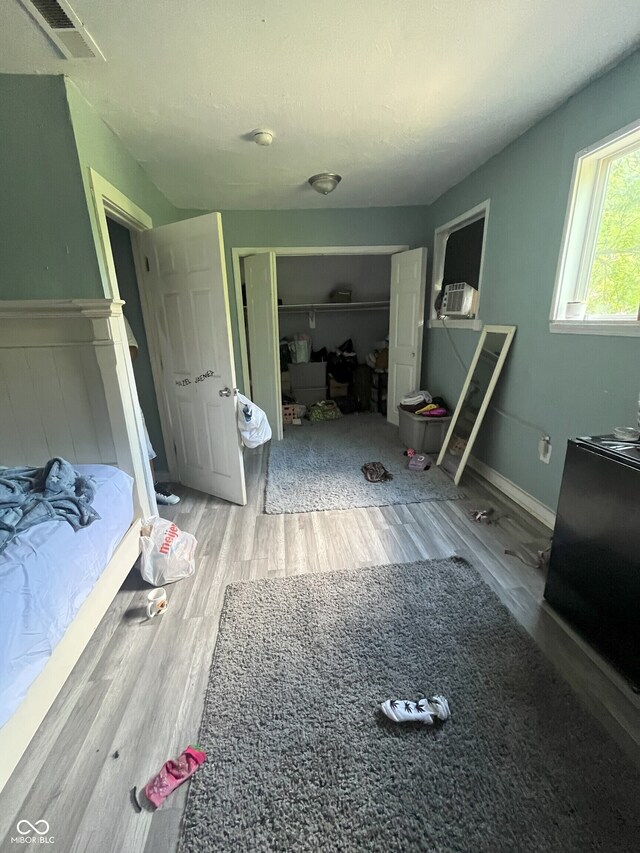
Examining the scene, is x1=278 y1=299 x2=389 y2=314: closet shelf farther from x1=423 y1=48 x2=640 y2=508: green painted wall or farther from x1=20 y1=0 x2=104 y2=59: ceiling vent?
x1=20 y1=0 x2=104 y2=59: ceiling vent

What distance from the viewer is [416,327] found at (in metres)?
3.76

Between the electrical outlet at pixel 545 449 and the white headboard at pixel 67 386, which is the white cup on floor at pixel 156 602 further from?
the electrical outlet at pixel 545 449

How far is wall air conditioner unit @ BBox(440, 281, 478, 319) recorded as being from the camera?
301cm

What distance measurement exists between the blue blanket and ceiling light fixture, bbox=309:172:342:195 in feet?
9.06

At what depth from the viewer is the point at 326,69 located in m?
1.59

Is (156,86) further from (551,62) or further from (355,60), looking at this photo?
(551,62)

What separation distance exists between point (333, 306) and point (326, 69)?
3.40 m

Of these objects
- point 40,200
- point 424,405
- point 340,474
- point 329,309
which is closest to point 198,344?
point 40,200

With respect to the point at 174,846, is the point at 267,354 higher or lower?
higher

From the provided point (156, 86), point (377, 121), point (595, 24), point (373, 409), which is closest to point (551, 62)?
point (595, 24)

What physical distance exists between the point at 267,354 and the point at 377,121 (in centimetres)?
235

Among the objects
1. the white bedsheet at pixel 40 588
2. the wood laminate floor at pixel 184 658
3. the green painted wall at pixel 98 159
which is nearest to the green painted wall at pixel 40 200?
the green painted wall at pixel 98 159

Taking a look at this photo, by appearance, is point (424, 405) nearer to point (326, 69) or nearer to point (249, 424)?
point (249, 424)

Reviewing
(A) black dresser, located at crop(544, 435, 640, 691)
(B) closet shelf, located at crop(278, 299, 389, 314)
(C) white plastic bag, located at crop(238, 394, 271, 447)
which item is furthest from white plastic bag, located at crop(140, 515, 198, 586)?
(B) closet shelf, located at crop(278, 299, 389, 314)
